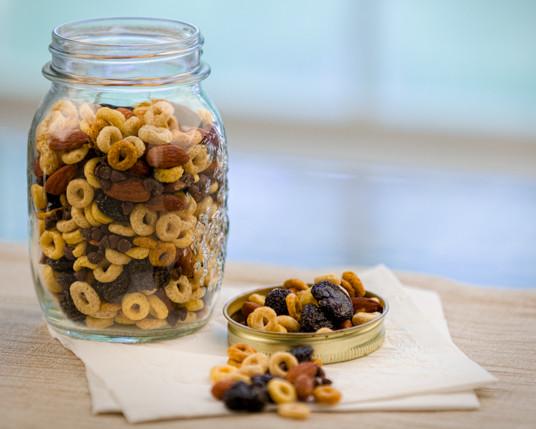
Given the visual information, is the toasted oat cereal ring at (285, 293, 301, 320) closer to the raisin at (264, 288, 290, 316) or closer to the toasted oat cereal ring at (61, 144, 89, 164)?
the raisin at (264, 288, 290, 316)

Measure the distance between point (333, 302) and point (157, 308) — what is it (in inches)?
6.4

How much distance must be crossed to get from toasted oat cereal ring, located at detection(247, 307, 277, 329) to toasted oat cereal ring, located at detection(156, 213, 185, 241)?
102 mm

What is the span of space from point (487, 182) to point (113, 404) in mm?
1574

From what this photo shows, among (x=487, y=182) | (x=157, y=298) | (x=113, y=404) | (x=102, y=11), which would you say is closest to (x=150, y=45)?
(x=157, y=298)

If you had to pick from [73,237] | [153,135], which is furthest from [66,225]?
[153,135]

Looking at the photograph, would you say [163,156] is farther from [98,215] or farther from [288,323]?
[288,323]

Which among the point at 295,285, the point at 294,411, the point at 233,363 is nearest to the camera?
the point at 294,411

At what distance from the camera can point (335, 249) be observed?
1.90 meters

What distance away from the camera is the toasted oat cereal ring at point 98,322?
3.25ft

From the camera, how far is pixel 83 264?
3.17 ft

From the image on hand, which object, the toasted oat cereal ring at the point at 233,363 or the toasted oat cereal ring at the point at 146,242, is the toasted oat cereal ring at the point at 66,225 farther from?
the toasted oat cereal ring at the point at 233,363

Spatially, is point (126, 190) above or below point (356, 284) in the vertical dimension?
above

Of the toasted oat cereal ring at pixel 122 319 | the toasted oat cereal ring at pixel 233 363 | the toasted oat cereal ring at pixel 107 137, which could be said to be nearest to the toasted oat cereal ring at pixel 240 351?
the toasted oat cereal ring at pixel 233 363

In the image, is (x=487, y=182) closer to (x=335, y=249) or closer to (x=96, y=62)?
(x=335, y=249)
